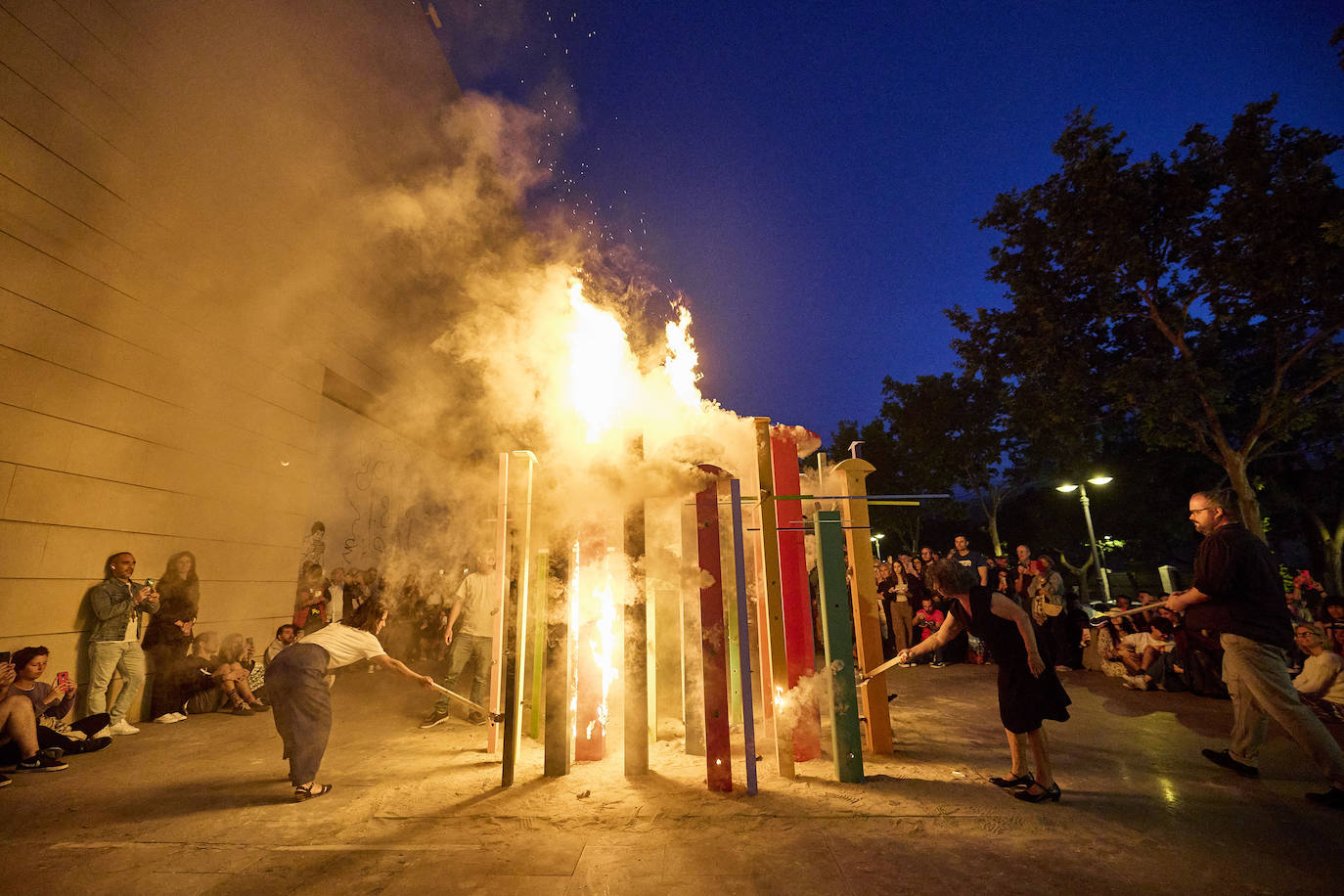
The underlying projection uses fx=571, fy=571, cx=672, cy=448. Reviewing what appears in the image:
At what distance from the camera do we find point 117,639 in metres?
6.21

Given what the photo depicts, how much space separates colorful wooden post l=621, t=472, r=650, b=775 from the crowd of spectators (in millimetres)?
3080

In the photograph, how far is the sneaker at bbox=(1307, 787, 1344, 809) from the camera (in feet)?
11.5

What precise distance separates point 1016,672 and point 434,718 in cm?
578

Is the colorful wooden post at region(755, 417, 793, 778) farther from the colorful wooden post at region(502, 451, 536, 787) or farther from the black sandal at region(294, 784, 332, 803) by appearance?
the black sandal at region(294, 784, 332, 803)

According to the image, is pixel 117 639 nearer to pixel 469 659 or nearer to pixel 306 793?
pixel 469 659

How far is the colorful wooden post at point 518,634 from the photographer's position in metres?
4.32

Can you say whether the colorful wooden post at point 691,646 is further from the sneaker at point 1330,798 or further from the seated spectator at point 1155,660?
the seated spectator at point 1155,660

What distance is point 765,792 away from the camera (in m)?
4.03

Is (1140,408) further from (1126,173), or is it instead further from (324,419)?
(324,419)

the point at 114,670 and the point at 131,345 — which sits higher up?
the point at 131,345

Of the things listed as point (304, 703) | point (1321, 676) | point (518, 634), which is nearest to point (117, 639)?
point (304, 703)

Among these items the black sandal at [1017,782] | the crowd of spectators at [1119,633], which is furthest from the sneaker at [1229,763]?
the black sandal at [1017,782]

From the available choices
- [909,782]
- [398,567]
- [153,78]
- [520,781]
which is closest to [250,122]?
[153,78]

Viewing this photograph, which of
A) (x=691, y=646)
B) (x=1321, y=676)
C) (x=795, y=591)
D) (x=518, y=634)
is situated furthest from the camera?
(x=1321, y=676)
